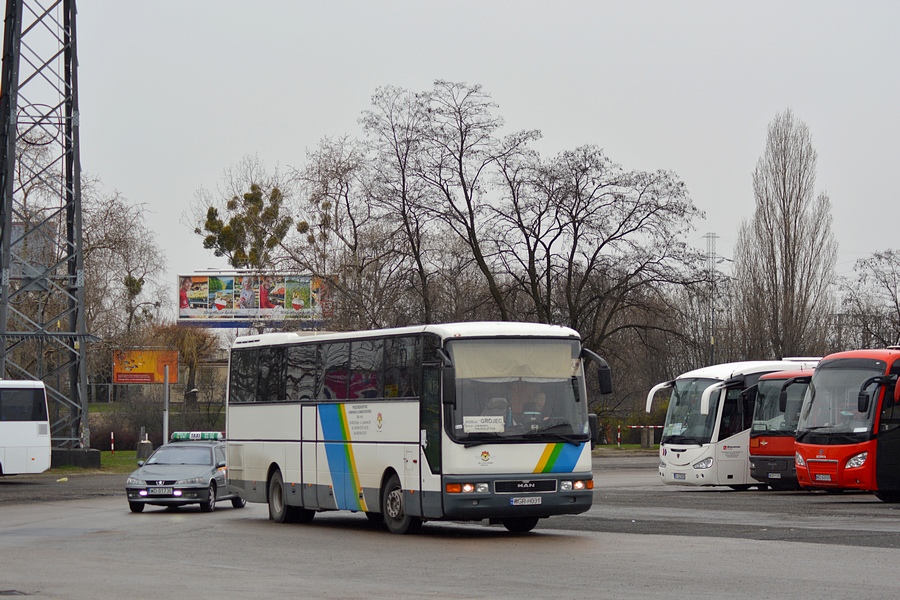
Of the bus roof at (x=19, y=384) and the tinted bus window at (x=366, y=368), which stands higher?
the bus roof at (x=19, y=384)

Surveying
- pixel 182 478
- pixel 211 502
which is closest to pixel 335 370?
pixel 182 478

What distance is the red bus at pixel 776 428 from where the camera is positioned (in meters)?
30.4

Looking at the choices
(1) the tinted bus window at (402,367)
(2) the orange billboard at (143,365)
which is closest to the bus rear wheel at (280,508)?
(1) the tinted bus window at (402,367)

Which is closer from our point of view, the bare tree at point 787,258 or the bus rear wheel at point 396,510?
the bus rear wheel at point 396,510

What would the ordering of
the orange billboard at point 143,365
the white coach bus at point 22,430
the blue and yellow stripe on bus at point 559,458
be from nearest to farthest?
the blue and yellow stripe on bus at point 559,458
the white coach bus at point 22,430
the orange billboard at point 143,365

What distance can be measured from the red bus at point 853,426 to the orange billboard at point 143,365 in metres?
38.9

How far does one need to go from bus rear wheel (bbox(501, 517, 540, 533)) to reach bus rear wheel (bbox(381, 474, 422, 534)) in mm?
1364

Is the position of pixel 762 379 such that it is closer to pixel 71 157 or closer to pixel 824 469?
pixel 824 469

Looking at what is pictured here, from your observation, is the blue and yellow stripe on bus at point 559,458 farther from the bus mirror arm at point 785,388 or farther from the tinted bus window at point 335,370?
the bus mirror arm at point 785,388

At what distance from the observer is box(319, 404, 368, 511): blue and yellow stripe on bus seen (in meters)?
20.3

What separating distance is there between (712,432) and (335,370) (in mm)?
13906

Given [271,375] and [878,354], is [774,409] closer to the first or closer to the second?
[878,354]

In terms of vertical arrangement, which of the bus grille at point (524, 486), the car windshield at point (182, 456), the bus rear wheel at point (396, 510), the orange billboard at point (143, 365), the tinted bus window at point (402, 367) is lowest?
the bus rear wheel at point (396, 510)

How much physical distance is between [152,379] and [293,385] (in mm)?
39623
